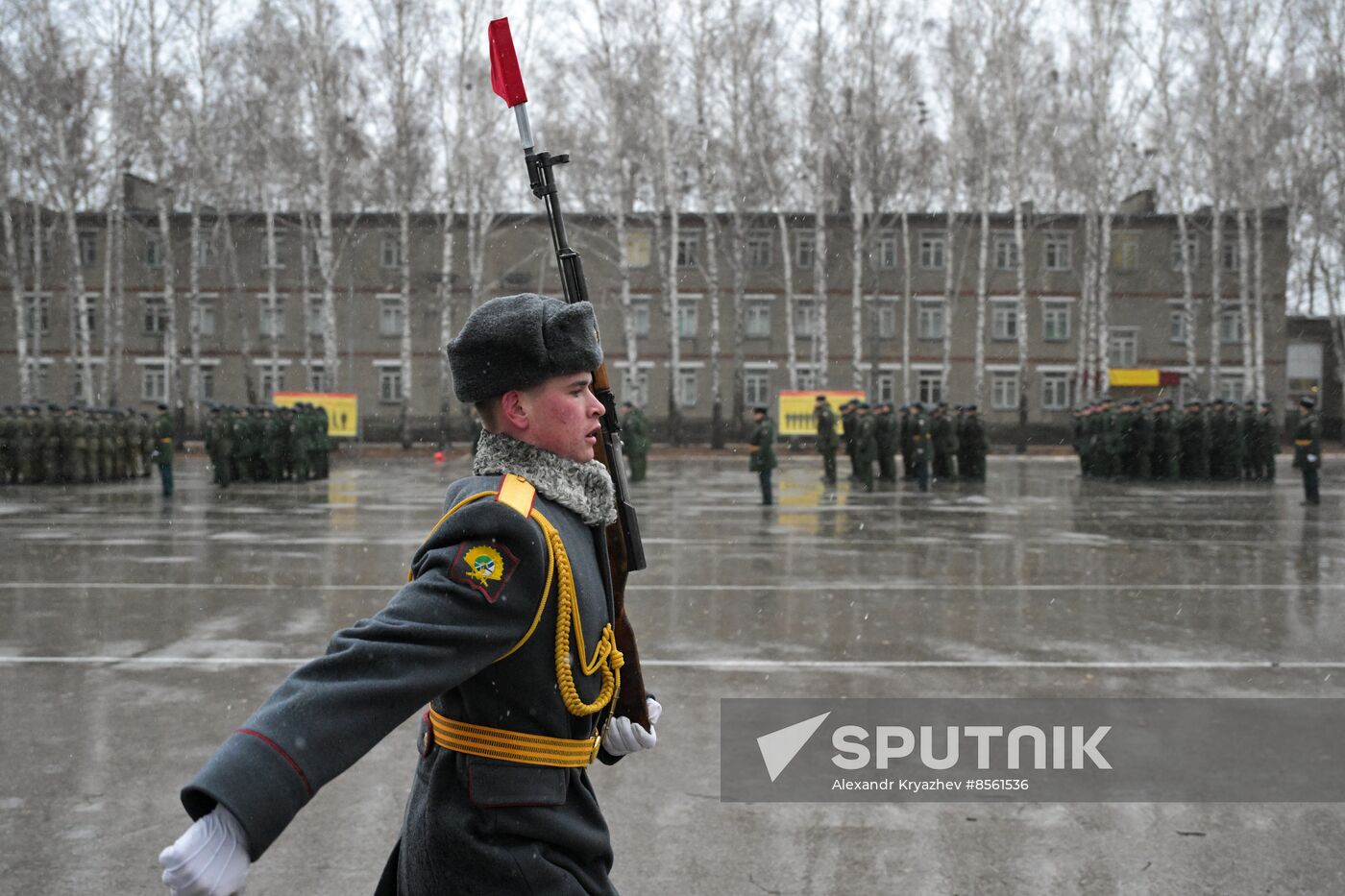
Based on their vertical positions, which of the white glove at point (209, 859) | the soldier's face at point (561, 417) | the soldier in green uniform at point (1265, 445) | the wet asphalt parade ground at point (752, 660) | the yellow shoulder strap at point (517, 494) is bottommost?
the wet asphalt parade ground at point (752, 660)

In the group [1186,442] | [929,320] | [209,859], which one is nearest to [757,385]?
[929,320]

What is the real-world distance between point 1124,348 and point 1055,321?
338cm

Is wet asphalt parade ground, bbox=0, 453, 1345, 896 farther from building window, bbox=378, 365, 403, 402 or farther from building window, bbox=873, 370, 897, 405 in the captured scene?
building window, bbox=873, 370, 897, 405

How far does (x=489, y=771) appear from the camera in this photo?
2.10m

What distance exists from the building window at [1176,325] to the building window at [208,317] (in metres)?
41.4

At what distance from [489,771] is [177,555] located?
12.2 metres

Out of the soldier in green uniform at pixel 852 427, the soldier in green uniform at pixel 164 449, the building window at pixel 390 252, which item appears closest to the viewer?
the soldier in green uniform at pixel 164 449

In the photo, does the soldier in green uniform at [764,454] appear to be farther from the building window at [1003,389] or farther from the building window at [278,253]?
the building window at [278,253]

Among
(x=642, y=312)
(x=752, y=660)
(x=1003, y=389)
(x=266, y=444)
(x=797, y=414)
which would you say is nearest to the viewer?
(x=752, y=660)

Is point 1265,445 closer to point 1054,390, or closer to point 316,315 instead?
point 1054,390

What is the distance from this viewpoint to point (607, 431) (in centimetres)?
281

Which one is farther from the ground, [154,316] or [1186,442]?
[154,316]

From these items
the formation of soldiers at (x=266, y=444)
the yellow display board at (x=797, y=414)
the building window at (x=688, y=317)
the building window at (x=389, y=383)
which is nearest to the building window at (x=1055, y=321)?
the building window at (x=688, y=317)

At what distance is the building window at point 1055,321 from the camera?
5022 centimetres
